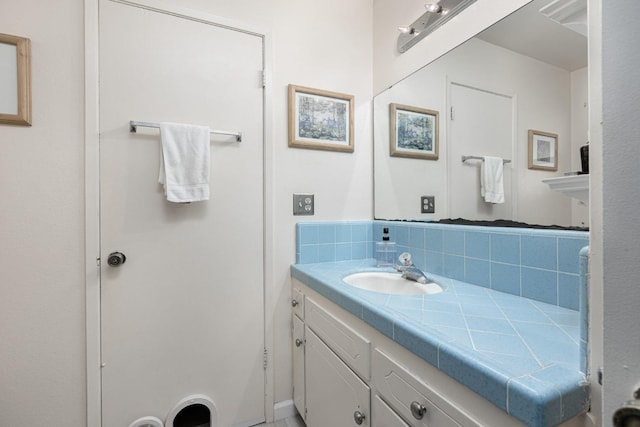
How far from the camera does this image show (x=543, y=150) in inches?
36.6

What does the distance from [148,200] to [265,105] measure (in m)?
0.72

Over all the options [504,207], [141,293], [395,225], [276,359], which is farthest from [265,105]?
[276,359]

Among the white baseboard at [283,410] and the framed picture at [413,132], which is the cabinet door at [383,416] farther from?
the framed picture at [413,132]

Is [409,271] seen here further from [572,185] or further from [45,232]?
[45,232]

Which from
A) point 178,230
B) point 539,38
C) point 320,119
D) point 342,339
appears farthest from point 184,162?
point 539,38

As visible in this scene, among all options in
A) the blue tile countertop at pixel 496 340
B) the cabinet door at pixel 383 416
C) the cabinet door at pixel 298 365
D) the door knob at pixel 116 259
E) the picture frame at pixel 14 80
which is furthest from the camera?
the cabinet door at pixel 298 365

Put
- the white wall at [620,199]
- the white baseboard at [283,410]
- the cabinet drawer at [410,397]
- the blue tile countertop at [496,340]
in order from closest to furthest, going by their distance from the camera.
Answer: the white wall at [620,199] < the blue tile countertop at [496,340] < the cabinet drawer at [410,397] < the white baseboard at [283,410]

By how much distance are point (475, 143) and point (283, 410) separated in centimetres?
162

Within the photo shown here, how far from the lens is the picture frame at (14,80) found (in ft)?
3.36

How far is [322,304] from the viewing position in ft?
3.74

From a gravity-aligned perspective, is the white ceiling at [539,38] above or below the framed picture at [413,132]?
above

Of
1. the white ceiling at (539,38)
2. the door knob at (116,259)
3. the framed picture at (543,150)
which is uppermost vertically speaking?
the white ceiling at (539,38)

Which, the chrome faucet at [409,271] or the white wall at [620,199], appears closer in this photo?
the white wall at [620,199]

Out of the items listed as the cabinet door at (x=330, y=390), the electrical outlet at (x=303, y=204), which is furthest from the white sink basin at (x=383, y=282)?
the electrical outlet at (x=303, y=204)
